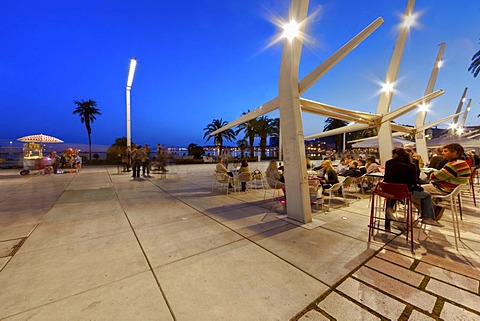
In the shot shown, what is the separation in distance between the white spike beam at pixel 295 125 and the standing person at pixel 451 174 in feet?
6.50

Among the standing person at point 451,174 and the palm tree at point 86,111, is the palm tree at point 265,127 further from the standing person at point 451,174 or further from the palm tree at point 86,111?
the palm tree at point 86,111

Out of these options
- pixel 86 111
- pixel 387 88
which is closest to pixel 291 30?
pixel 387 88

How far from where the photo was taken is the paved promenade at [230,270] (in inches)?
62.6

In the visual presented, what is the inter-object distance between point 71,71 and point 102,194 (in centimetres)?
8033

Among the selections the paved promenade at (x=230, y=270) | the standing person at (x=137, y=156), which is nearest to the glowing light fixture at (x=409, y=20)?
the paved promenade at (x=230, y=270)

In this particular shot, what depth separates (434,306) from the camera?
160 cm

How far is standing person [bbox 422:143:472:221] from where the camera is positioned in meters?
2.76

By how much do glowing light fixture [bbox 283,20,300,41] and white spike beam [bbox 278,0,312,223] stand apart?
5 cm

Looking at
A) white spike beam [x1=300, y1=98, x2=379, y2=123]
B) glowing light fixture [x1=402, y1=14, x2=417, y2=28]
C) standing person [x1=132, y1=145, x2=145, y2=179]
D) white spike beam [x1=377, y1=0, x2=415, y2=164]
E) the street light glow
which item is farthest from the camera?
standing person [x1=132, y1=145, x2=145, y2=179]

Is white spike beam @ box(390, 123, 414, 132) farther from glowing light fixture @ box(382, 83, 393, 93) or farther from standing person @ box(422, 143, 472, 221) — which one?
standing person @ box(422, 143, 472, 221)

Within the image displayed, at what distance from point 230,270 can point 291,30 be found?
428 cm

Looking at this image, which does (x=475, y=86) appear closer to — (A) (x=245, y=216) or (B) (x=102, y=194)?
(A) (x=245, y=216)

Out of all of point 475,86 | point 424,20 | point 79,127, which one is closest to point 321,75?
point 424,20

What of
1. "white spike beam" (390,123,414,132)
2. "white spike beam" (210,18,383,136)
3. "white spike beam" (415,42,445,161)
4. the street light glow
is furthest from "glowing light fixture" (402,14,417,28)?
the street light glow
